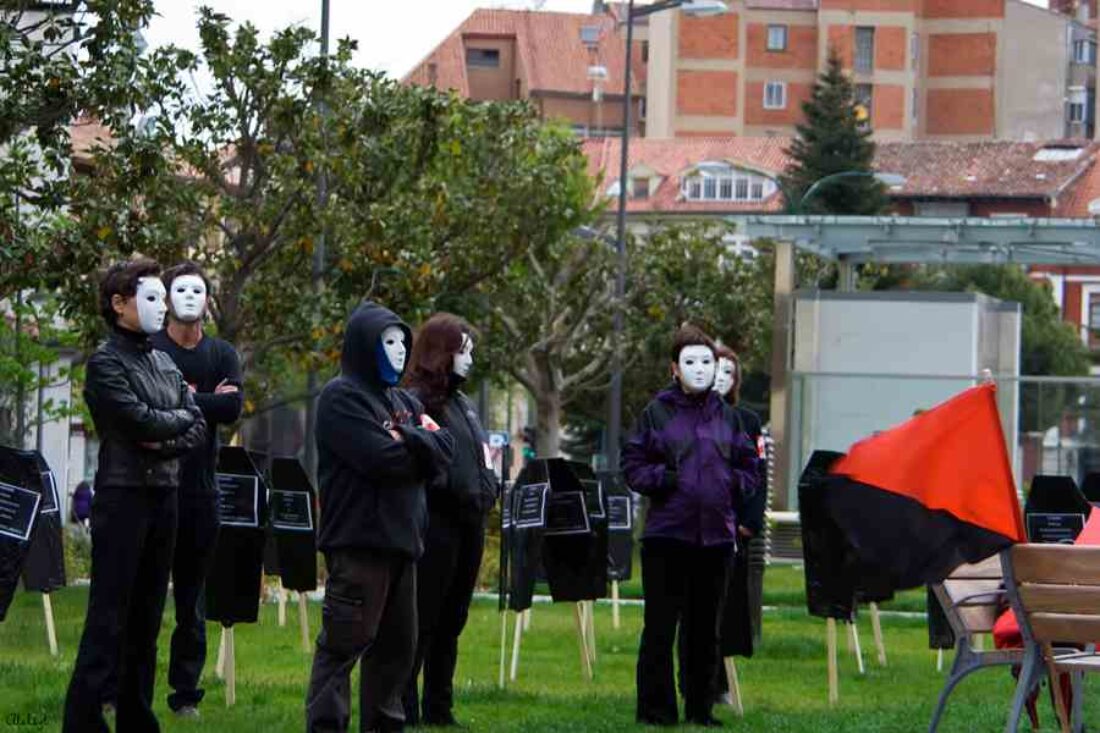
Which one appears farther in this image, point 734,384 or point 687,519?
point 734,384

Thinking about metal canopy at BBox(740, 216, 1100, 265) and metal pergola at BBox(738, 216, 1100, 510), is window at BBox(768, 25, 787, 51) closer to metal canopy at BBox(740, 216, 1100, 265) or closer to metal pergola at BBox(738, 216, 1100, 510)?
metal pergola at BBox(738, 216, 1100, 510)

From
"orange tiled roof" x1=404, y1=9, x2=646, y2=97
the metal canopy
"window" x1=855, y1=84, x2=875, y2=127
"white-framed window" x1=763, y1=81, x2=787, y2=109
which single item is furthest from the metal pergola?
"orange tiled roof" x1=404, y1=9, x2=646, y2=97

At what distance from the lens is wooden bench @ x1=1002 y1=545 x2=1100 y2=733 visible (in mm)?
9922

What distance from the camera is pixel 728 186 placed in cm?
11300

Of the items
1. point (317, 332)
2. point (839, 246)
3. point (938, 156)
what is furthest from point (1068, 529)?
point (938, 156)

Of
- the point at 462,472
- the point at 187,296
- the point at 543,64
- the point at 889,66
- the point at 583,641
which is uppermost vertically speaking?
the point at 543,64

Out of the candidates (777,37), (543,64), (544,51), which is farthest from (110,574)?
(544,51)

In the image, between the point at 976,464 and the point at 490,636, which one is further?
the point at 490,636

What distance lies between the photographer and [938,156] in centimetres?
11044

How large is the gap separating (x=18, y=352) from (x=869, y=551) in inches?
791

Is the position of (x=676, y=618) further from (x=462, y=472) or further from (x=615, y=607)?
(x=615, y=607)

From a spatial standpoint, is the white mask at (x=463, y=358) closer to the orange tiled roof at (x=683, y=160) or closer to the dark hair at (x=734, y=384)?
the dark hair at (x=734, y=384)

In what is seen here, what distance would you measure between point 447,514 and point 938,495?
2.63 meters

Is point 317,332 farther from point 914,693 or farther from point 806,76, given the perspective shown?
point 806,76
